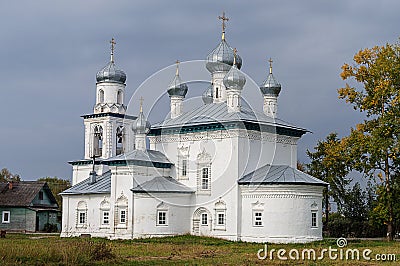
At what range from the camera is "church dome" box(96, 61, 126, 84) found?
4209 cm

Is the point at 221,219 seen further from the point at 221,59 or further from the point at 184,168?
the point at 221,59

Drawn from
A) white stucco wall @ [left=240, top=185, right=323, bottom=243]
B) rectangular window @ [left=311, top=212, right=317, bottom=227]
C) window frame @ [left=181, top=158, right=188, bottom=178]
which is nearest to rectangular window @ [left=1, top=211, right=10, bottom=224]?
window frame @ [left=181, top=158, right=188, bottom=178]

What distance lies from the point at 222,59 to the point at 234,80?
362cm

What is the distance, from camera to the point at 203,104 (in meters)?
37.5

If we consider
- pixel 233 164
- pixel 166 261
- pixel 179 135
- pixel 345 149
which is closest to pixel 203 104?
pixel 179 135

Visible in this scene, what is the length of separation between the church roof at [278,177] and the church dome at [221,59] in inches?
260

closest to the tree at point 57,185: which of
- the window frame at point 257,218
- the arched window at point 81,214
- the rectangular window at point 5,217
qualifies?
the rectangular window at point 5,217

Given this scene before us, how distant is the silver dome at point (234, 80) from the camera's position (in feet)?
107

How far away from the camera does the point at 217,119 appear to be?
32281 mm

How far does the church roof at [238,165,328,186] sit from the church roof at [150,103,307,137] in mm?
2300

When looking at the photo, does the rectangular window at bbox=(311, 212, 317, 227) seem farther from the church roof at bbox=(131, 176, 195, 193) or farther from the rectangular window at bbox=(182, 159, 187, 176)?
the rectangular window at bbox=(182, 159, 187, 176)

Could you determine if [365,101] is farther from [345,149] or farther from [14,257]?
[14,257]

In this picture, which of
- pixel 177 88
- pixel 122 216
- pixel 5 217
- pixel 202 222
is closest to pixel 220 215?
pixel 202 222

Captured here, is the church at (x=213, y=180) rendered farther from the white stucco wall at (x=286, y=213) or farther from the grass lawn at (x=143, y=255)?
the grass lawn at (x=143, y=255)
